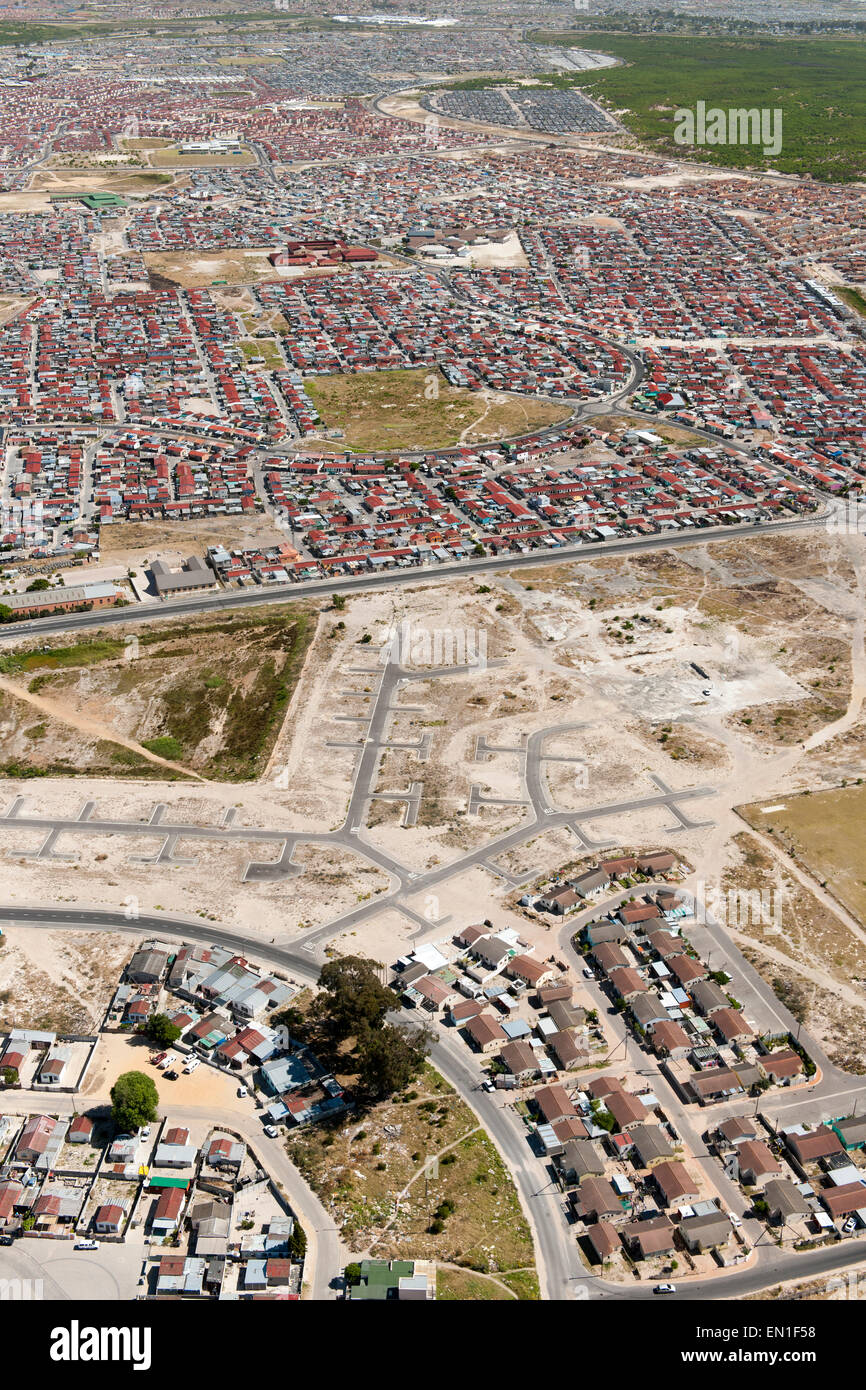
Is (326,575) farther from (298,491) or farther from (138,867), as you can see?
(138,867)

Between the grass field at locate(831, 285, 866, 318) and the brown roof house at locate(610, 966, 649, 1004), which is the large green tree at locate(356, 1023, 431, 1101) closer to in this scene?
the brown roof house at locate(610, 966, 649, 1004)

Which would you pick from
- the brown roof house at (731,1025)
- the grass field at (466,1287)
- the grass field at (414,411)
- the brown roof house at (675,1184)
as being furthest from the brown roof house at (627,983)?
the grass field at (414,411)

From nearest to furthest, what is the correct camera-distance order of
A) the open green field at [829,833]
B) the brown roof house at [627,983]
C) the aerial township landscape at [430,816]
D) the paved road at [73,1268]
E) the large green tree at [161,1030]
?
the paved road at [73,1268]
the aerial township landscape at [430,816]
the large green tree at [161,1030]
the brown roof house at [627,983]
the open green field at [829,833]

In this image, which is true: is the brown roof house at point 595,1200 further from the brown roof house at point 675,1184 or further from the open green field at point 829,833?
the open green field at point 829,833

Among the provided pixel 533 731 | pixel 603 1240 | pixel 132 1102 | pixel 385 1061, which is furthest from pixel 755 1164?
pixel 533 731

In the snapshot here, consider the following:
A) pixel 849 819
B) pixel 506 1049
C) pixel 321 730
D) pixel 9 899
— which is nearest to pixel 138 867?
pixel 9 899

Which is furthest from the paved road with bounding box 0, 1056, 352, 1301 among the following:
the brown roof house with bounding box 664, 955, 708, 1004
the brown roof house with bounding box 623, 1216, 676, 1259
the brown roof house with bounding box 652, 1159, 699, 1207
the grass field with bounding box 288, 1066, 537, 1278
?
the brown roof house with bounding box 664, 955, 708, 1004

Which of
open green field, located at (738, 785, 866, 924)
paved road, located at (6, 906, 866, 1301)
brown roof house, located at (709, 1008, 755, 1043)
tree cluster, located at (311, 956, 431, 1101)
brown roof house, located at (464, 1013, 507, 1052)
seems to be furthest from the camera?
open green field, located at (738, 785, 866, 924)
